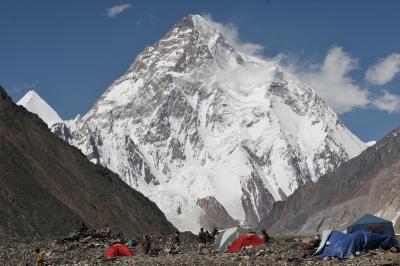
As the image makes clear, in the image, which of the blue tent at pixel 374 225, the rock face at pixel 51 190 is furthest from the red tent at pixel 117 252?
the rock face at pixel 51 190

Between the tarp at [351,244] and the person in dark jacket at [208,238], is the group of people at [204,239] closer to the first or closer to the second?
the person in dark jacket at [208,238]

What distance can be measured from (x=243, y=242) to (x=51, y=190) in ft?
154

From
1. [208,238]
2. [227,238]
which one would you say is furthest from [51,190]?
[227,238]

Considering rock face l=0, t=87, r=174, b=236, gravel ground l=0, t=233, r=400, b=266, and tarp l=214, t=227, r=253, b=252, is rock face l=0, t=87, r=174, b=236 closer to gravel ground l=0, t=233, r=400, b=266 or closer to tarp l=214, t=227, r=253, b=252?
gravel ground l=0, t=233, r=400, b=266

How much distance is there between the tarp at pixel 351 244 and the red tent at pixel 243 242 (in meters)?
8.94

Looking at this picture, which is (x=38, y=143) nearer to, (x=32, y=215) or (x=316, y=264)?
(x=32, y=215)

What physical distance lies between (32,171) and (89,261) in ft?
166

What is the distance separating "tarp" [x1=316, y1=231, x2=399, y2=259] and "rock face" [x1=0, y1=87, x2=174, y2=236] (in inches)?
1521

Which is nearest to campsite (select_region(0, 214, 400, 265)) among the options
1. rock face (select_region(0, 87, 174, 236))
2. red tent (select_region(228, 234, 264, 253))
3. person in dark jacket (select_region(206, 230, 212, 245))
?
red tent (select_region(228, 234, 264, 253))

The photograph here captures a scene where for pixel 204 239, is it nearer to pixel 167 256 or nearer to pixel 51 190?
pixel 167 256

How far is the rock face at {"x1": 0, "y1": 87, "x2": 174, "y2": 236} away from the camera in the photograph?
267 ft

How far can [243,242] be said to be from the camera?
51000 millimetres

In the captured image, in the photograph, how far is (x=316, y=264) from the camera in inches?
1513

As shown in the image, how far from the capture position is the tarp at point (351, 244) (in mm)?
40781
